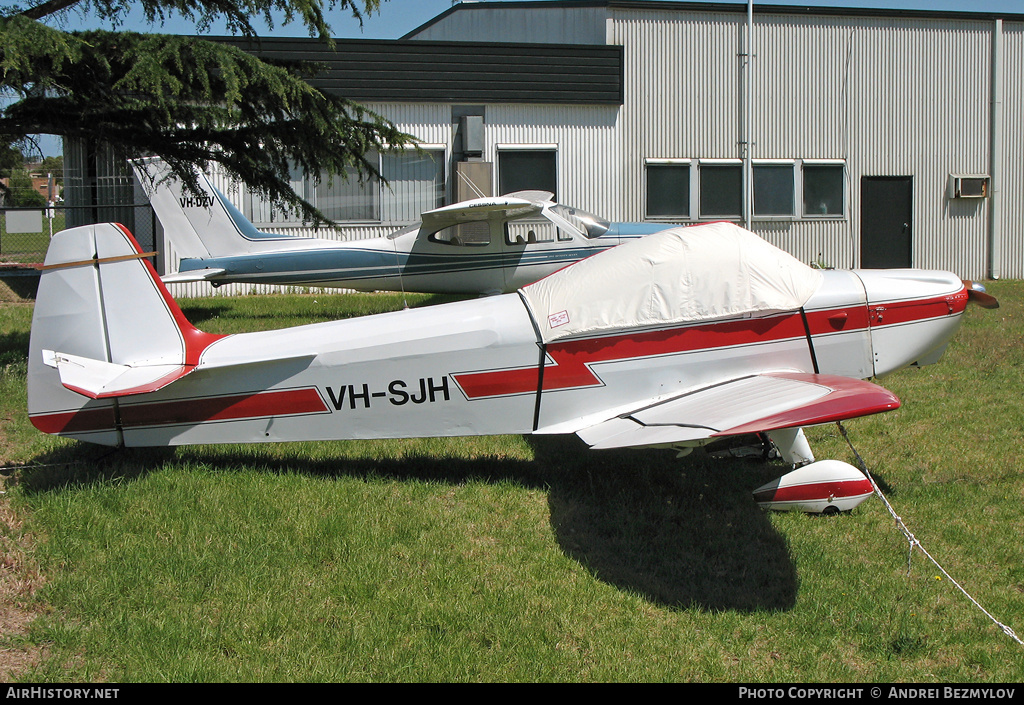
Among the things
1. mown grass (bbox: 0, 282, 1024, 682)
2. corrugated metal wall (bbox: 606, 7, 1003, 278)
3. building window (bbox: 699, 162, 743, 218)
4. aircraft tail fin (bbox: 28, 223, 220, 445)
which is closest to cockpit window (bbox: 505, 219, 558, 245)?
mown grass (bbox: 0, 282, 1024, 682)

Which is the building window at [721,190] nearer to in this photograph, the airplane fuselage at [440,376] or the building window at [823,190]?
the building window at [823,190]

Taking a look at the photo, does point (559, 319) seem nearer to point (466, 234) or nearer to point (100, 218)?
point (466, 234)

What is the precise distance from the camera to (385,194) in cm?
1703

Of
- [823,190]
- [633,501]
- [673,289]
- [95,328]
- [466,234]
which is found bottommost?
[633,501]

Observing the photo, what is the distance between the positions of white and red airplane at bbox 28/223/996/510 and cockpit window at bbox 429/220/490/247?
6630 mm

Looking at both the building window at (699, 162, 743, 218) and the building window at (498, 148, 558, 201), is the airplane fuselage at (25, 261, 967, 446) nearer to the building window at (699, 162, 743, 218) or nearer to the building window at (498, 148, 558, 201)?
the building window at (498, 148, 558, 201)

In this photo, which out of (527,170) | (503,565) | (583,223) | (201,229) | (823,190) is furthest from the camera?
(823,190)

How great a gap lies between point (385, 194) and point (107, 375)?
12292mm

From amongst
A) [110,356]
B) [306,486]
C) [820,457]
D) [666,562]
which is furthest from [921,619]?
[110,356]

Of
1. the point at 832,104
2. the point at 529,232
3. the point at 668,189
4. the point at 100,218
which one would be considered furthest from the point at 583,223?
the point at 100,218

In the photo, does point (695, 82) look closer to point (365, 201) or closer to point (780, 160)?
point (780, 160)

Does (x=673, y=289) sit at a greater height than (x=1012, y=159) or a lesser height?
lesser

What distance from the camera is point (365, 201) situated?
1695cm
